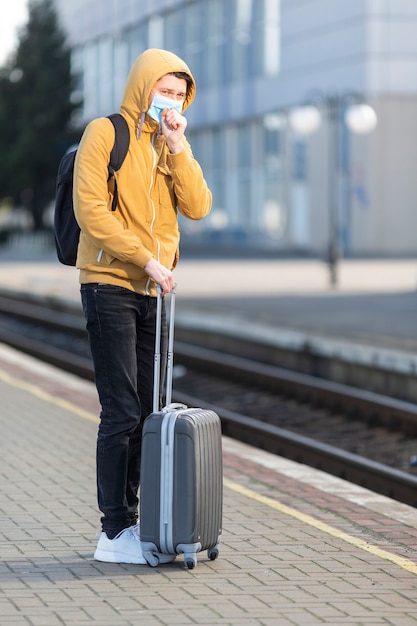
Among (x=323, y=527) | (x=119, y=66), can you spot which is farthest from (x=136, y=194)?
(x=119, y=66)

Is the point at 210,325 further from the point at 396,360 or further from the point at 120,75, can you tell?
the point at 120,75

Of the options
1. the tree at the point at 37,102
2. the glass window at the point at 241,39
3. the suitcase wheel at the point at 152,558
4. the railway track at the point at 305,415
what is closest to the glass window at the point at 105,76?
the tree at the point at 37,102

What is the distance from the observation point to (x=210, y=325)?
18266mm

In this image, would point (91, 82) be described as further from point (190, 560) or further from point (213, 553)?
point (190, 560)

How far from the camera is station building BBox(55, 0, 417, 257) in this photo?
39.9 m

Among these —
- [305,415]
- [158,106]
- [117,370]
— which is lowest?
[305,415]

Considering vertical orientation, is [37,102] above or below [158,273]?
above

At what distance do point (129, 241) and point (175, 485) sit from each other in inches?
35.0

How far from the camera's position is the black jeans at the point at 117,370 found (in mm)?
5145

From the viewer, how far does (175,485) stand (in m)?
4.98

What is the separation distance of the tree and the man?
50934mm

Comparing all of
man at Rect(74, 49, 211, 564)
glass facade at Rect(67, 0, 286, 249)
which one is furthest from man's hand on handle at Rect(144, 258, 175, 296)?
glass facade at Rect(67, 0, 286, 249)

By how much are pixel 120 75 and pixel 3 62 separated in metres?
4.93

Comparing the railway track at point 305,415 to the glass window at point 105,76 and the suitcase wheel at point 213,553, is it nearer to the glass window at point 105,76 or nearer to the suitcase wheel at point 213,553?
the suitcase wheel at point 213,553
